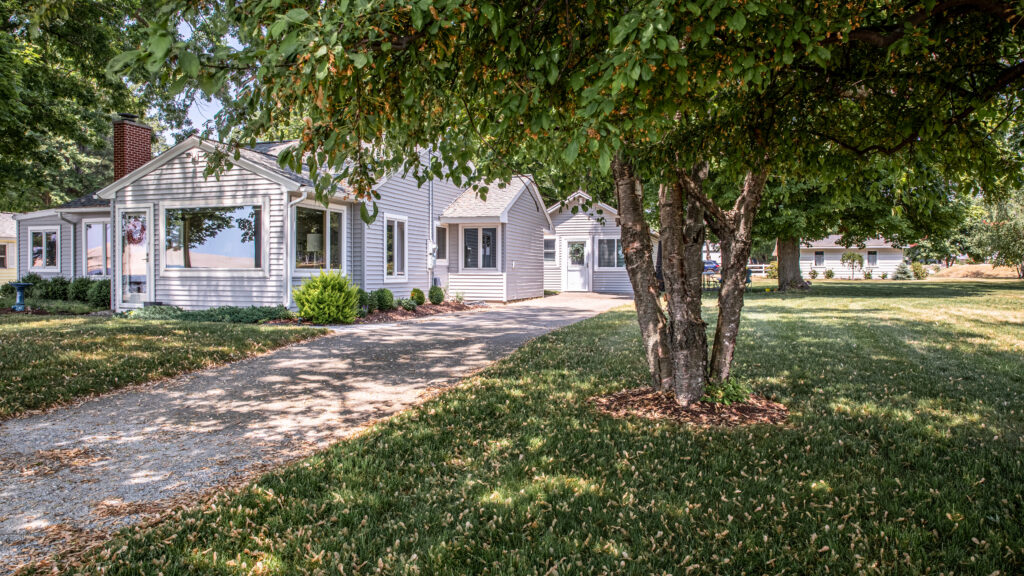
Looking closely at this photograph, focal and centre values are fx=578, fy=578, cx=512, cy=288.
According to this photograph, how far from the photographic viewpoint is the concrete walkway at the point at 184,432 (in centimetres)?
351

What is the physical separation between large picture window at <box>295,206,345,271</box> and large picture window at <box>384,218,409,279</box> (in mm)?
1568

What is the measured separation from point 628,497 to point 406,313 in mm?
12799

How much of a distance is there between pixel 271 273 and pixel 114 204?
5.39 meters

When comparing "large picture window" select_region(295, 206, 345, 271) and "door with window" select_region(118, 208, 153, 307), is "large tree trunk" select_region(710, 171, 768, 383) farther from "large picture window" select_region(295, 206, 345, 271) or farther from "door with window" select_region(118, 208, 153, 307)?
"door with window" select_region(118, 208, 153, 307)

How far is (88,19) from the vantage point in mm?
11430

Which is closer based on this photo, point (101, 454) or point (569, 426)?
point (101, 454)

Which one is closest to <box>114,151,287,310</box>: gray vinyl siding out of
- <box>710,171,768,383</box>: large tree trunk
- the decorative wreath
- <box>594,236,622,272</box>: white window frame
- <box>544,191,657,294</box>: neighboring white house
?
the decorative wreath

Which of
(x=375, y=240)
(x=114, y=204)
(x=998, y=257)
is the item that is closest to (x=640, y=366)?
(x=375, y=240)

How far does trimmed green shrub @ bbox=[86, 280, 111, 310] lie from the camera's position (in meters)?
17.1

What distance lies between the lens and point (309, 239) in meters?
14.8

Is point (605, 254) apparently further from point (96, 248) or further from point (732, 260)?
point (732, 260)

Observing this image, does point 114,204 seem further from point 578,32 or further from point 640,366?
point 578,32

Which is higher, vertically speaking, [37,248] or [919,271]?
[37,248]

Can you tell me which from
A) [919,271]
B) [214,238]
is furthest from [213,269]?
[919,271]
